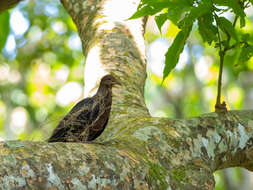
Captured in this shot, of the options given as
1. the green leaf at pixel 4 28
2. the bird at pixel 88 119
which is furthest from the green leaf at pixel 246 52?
the green leaf at pixel 4 28

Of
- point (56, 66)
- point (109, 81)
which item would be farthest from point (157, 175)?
point (56, 66)

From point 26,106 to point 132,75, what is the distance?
25.2 feet

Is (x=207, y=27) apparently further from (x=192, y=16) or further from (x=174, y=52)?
(x=192, y=16)

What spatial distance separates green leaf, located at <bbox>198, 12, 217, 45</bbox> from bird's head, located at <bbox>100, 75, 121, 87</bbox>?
1065 millimetres

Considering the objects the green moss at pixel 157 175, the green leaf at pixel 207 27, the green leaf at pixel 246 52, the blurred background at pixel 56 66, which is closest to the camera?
the green moss at pixel 157 175

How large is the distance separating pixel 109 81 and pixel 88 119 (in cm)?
47

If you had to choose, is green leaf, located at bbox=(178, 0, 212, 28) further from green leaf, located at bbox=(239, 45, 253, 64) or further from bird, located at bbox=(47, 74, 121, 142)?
bird, located at bbox=(47, 74, 121, 142)

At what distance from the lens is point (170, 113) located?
20141 millimetres

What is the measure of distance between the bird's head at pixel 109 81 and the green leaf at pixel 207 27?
107 cm

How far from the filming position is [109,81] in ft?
11.9

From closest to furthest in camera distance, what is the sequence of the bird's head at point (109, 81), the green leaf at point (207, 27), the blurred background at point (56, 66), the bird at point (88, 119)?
the green leaf at point (207, 27), the bird at point (88, 119), the bird's head at point (109, 81), the blurred background at point (56, 66)

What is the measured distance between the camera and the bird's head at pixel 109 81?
3.48 metres

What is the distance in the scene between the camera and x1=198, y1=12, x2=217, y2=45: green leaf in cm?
244

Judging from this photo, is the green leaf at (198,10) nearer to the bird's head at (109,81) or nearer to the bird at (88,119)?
the bird at (88,119)
